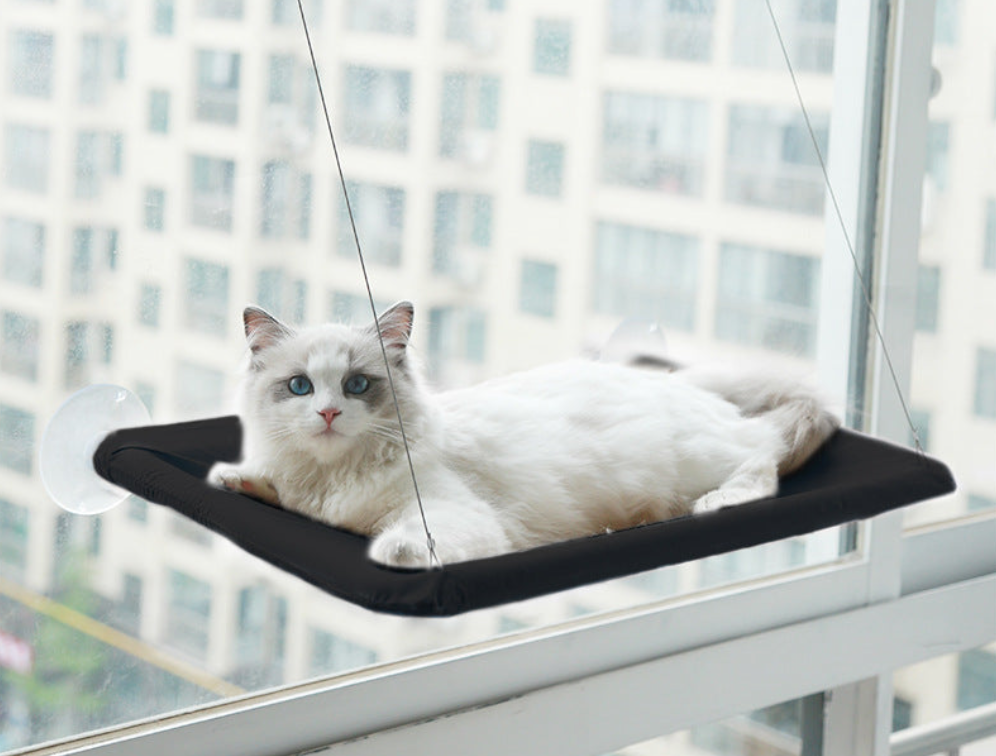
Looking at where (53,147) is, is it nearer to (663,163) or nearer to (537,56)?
(537,56)

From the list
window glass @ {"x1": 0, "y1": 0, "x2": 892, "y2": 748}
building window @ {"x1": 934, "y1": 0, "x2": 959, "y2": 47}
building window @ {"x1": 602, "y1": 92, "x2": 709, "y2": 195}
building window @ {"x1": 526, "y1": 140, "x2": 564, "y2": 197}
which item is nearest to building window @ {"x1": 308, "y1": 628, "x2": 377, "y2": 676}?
window glass @ {"x1": 0, "y1": 0, "x2": 892, "y2": 748}

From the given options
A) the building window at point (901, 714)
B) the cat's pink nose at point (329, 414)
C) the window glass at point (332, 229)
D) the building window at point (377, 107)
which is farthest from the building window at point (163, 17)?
the building window at point (901, 714)

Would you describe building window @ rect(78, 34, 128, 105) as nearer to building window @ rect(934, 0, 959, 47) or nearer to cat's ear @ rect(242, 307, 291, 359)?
cat's ear @ rect(242, 307, 291, 359)

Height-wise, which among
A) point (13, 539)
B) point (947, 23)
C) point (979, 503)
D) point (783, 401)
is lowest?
point (979, 503)

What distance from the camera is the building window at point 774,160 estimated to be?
6.73 feet

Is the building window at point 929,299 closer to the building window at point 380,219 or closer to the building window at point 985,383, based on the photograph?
the building window at point 985,383

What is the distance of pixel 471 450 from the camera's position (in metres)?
1.03

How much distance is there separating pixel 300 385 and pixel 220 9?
71 cm

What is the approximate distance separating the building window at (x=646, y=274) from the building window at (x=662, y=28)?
0.29 m

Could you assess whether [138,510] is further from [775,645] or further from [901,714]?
[901,714]

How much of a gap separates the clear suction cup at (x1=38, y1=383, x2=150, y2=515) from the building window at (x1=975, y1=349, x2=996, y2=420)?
170 centimetres

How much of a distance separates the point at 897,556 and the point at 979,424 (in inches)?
21.6

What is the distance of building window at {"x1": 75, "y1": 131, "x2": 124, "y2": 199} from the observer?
4.55 feet

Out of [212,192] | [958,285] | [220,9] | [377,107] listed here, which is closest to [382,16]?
[377,107]
